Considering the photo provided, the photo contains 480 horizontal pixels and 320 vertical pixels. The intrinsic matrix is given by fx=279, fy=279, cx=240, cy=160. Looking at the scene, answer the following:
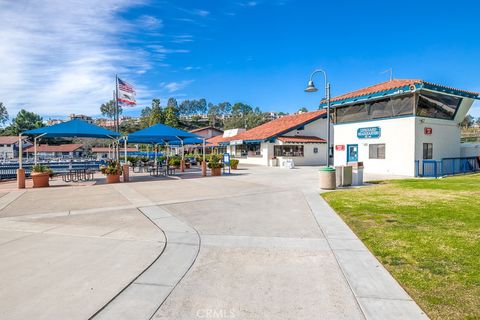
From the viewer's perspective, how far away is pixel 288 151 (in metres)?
30.9

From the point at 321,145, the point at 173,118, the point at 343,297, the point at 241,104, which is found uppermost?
the point at 241,104

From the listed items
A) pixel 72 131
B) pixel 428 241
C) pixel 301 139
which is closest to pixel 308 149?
pixel 301 139

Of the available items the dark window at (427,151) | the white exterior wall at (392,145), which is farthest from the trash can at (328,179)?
the dark window at (427,151)

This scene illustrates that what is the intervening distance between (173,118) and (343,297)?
→ 71076 mm

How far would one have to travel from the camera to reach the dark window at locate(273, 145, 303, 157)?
30844 millimetres

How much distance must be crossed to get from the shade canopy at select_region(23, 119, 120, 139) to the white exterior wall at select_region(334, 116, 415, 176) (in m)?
17.6

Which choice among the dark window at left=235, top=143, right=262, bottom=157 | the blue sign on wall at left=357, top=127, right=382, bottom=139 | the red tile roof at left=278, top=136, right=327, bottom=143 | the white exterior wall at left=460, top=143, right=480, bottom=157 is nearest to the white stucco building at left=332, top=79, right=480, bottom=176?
the blue sign on wall at left=357, top=127, right=382, bottom=139

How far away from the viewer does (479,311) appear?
3.07m

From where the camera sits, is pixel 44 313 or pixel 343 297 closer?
pixel 44 313

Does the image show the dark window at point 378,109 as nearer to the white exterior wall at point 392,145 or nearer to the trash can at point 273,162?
the white exterior wall at point 392,145

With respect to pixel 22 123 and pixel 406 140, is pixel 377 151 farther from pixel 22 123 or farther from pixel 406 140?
pixel 22 123

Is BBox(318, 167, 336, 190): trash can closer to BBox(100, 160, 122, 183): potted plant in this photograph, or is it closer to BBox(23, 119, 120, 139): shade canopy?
BBox(100, 160, 122, 183): potted plant

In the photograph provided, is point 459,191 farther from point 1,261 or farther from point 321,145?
point 321,145

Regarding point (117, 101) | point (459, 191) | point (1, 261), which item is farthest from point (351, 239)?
point (117, 101)
